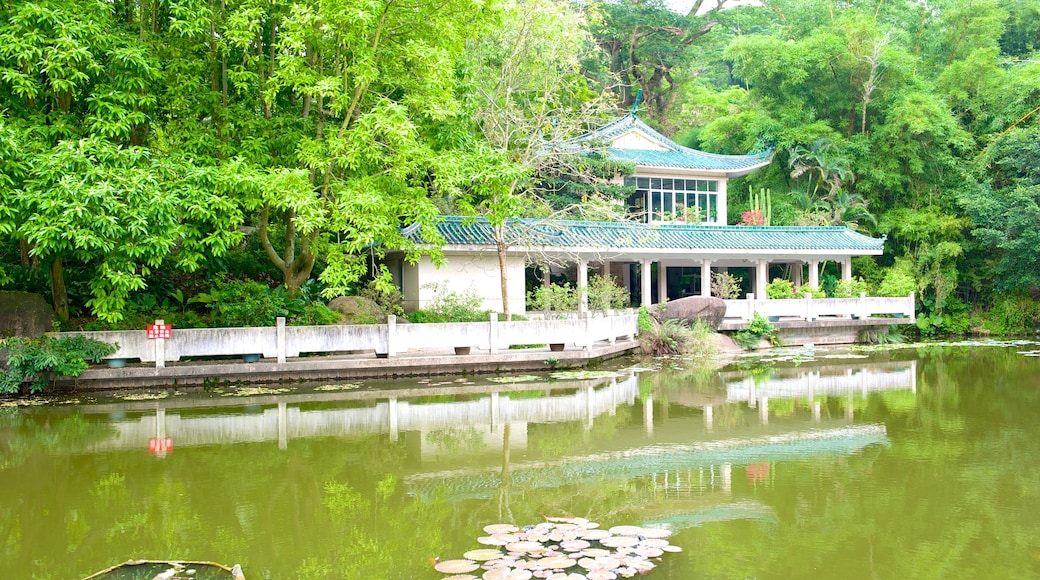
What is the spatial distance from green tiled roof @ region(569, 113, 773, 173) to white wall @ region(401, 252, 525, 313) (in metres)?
7.23

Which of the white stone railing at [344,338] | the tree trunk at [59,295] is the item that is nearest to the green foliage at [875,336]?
the white stone railing at [344,338]

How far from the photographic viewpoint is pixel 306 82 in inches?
573

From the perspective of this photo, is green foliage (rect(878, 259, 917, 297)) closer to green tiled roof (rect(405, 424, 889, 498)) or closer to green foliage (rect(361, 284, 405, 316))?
green foliage (rect(361, 284, 405, 316))

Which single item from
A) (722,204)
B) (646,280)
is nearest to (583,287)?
(646,280)

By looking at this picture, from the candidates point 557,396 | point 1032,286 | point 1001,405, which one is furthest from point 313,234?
point 1032,286

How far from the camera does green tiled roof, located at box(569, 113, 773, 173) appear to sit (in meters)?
27.5

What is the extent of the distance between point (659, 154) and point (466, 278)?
34.6 ft

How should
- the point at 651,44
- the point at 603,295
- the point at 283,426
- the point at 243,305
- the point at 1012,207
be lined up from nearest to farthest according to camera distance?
1. the point at 283,426
2. the point at 243,305
3. the point at 603,295
4. the point at 1012,207
5. the point at 651,44

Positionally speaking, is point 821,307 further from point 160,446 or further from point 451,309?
point 160,446

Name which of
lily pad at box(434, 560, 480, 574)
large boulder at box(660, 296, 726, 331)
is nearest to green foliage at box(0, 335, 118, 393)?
lily pad at box(434, 560, 480, 574)

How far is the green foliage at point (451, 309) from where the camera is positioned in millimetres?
18031

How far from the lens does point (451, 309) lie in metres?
18.7

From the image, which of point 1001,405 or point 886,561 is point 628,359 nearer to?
point 1001,405

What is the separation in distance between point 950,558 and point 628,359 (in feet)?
45.7
